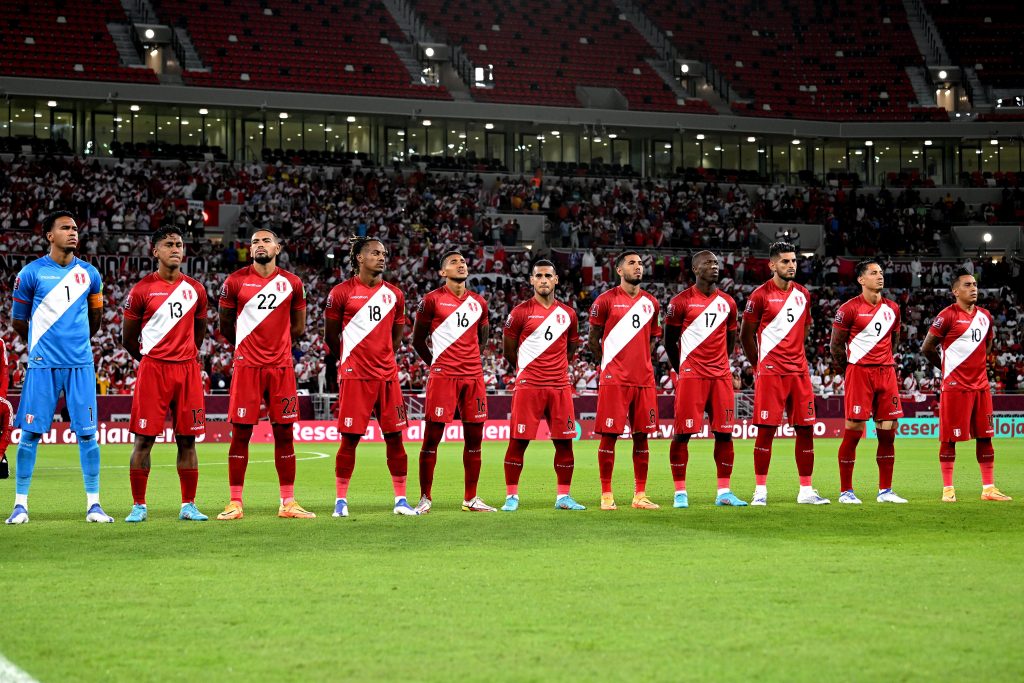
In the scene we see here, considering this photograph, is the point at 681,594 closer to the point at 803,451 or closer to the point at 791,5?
the point at 803,451

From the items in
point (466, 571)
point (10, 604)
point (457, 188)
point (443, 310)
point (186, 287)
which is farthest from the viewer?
point (457, 188)

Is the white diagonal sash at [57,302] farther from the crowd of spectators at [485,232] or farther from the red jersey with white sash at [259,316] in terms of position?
the crowd of spectators at [485,232]

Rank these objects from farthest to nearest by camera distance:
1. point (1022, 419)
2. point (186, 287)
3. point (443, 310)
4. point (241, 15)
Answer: point (241, 15) < point (1022, 419) < point (443, 310) < point (186, 287)

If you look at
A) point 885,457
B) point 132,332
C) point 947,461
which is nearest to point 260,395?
point 132,332

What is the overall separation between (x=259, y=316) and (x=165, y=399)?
46.3 inches

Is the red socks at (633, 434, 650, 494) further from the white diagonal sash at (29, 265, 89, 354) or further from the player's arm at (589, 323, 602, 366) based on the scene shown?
the white diagonal sash at (29, 265, 89, 354)

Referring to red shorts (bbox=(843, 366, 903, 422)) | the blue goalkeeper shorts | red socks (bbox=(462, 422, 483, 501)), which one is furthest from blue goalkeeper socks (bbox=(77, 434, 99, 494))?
red shorts (bbox=(843, 366, 903, 422))

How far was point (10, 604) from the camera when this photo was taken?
716cm

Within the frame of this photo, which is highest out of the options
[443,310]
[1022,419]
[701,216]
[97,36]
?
[97,36]

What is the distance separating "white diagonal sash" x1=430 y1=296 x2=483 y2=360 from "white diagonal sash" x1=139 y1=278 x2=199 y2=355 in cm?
254

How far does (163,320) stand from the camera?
37.7 ft

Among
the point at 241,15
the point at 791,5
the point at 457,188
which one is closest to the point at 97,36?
the point at 241,15

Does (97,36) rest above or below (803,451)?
above

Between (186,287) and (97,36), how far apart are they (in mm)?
42501
